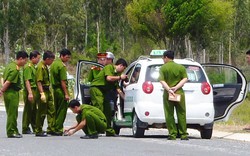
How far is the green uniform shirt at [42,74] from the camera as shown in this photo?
16828mm

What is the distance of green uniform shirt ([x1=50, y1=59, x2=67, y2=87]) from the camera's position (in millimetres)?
16922

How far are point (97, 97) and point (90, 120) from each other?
1050 millimetres

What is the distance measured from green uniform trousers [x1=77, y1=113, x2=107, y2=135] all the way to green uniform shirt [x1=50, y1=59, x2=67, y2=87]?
1096 millimetres

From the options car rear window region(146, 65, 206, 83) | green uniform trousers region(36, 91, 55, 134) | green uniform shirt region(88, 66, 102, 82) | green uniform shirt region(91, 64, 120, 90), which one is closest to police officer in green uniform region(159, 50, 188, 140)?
car rear window region(146, 65, 206, 83)

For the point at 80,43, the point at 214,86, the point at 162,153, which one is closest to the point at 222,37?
the point at 80,43

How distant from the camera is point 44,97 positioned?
661 inches

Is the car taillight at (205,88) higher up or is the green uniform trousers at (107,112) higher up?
the car taillight at (205,88)

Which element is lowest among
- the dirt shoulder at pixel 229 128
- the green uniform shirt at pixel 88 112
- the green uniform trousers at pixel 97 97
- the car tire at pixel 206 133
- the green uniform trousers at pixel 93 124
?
the dirt shoulder at pixel 229 128

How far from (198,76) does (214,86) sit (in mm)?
1807

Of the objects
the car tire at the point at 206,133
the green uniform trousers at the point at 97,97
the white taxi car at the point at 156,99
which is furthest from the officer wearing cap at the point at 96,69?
the car tire at the point at 206,133

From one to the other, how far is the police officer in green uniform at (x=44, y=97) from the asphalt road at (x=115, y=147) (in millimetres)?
388

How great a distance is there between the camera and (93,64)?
17.8 metres

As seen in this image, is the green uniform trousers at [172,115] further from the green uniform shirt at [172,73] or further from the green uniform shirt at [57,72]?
the green uniform shirt at [57,72]

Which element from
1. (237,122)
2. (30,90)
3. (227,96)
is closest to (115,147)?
(30,90)
